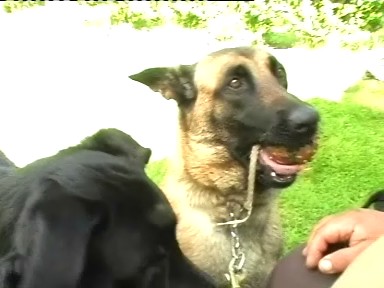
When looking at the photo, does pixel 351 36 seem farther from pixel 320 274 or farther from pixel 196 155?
pixel 320 274

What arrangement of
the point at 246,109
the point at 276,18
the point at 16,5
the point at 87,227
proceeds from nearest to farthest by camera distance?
the point at 87,227 → the point at 246,109 → the point at 276,18 → the point at 16,5

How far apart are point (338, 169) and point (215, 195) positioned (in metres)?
1.27

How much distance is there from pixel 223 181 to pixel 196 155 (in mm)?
134

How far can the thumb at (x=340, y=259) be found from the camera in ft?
6.20

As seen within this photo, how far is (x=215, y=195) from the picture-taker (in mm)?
2705

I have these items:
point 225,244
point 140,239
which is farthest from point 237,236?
point 140,239

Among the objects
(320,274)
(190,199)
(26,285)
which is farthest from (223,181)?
(26,285)

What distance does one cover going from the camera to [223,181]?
8.86 ft

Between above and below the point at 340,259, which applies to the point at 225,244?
below

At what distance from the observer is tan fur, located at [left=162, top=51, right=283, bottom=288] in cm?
267

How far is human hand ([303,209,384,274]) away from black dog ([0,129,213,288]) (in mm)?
290

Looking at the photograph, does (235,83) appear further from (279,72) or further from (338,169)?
(338,169)

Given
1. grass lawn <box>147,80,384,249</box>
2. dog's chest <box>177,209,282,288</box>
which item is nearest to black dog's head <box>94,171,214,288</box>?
dog's chest <box>177,209,282,288</box>

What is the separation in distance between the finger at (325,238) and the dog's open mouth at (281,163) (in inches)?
23.9
